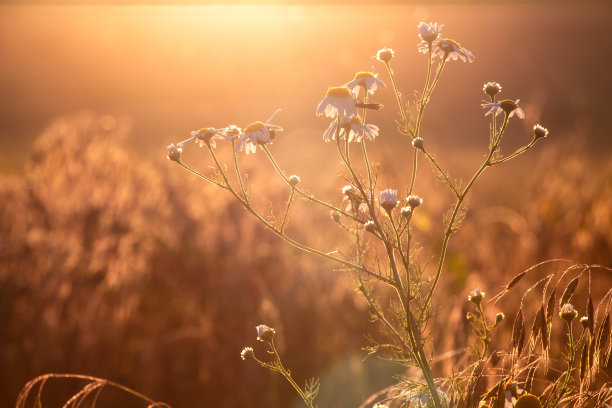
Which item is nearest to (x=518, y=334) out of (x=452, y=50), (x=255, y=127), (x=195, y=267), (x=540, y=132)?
(x=540, y=132)

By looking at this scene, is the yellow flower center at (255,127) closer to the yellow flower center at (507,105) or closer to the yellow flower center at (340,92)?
the yellow flower center at (340,92)

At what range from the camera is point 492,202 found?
7715 millimetres

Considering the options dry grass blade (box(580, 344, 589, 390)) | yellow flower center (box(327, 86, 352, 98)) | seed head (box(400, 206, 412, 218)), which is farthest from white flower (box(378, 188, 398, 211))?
dry grass blade (box(580, 344, 589, 390))

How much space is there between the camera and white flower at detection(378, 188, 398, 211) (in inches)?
60.0

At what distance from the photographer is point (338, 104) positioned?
155cm

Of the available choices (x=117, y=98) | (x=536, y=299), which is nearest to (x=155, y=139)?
(x=117, y=98)

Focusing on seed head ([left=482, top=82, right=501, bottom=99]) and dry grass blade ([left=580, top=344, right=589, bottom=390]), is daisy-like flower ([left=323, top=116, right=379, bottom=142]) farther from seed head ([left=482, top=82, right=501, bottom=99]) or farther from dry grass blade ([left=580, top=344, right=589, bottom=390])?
dry grass blade ([left=580, top=344, right=589, bottom=390])

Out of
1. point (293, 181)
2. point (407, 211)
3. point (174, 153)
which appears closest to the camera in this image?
point (407, 211)

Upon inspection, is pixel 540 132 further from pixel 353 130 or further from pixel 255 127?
pixel 255 127

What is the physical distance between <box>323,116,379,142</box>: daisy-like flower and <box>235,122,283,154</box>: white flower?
0.17 metres

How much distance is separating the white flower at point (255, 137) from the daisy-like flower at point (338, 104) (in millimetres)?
200

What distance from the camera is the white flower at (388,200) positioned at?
5.00 ft

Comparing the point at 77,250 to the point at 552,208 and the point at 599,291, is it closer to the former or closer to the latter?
the point at 599,291

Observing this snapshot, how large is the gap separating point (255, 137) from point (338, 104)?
0.91 feet
